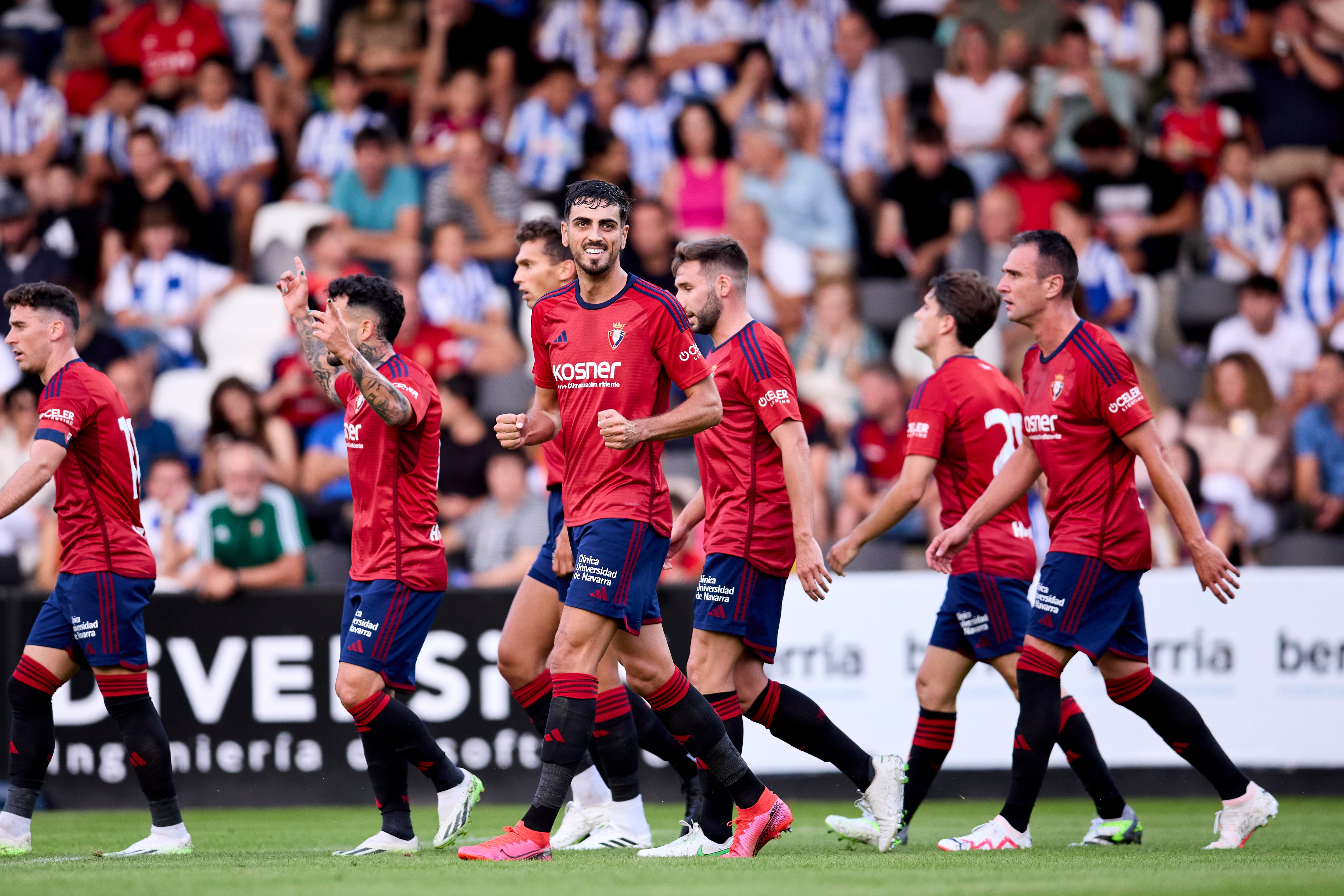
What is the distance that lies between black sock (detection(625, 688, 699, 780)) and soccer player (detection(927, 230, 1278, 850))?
1349 millimetres

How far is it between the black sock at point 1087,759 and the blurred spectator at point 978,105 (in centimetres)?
927

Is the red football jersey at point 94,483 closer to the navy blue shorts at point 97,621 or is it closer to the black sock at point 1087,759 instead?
the navy blue shorts at point 97,621

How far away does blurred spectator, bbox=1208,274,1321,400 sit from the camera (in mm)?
14023

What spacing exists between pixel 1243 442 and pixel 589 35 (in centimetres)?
872

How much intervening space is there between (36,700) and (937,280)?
Result: 4831mm

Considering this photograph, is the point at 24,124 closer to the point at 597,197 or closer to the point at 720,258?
the point at 720,258

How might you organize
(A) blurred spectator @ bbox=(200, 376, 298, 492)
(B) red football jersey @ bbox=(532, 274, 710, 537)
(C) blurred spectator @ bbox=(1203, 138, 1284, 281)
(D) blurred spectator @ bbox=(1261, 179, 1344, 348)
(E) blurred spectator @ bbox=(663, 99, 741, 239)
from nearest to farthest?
(B) red football jersey @ bbox=(532, 274, 710, 537)
(A) blurred spectator @ bbox=(200, 376, 298, 492)
(D) blurred spectator @ bbox=(1261, 179, 1344, 348)
(E) blurred spectator @ bbox=(663, 99, 741, 239)
(C) blurred spectator @ bbox=(1203, 138, 1284, 281)

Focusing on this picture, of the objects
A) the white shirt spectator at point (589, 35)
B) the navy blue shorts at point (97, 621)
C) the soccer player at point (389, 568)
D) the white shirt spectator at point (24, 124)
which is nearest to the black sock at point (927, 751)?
the soccer player at point (389, 568)

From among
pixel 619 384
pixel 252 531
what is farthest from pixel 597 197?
pixel 252 531

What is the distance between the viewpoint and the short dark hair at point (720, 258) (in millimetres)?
7352

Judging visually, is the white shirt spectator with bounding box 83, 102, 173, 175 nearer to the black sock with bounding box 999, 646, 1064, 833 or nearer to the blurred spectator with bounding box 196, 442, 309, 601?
the blurred spectator with bounding box 196, 442, 309, 601

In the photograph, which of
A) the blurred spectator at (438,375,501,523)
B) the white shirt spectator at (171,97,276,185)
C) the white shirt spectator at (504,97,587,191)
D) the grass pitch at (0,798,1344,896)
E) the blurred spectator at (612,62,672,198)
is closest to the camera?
the grass pitch at (0,798,1344,896)

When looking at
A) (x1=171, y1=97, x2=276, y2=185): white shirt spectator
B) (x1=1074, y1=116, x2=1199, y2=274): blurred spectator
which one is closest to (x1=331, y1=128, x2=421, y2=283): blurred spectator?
(x1=171, y1=97, x2=276, y2=185): white shirt spectator

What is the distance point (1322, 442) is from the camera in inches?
502
